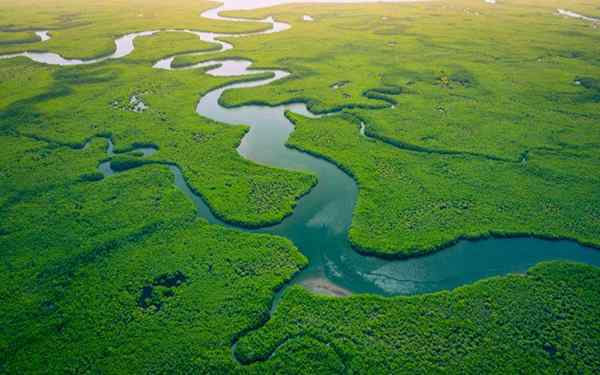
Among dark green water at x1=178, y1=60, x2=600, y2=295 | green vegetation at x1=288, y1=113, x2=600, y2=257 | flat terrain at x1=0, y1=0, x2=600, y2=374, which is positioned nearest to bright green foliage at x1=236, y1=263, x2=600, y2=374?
flat terrain at x1=0, y1=0, x2=600, y2=374

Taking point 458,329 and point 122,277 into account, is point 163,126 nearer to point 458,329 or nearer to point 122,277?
point 122,277

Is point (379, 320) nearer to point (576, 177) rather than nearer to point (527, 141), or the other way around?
point (576, 177)

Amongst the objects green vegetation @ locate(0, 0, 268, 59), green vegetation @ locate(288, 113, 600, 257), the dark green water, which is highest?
green vegetation @ locate(0, 0, 268, 59)

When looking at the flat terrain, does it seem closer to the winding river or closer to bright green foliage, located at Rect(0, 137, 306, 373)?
bright green foliage, located at Rect(0, 137, 306, 373)

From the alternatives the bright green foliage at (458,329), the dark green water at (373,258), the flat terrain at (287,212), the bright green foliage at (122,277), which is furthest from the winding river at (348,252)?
the bright green foliage at (122,277)

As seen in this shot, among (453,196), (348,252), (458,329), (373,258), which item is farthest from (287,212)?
(458,329)

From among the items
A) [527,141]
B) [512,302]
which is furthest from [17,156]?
[527,141]

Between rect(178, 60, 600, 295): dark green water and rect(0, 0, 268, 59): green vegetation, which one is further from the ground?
rect(0, 0, 268, 59): green vegetation
